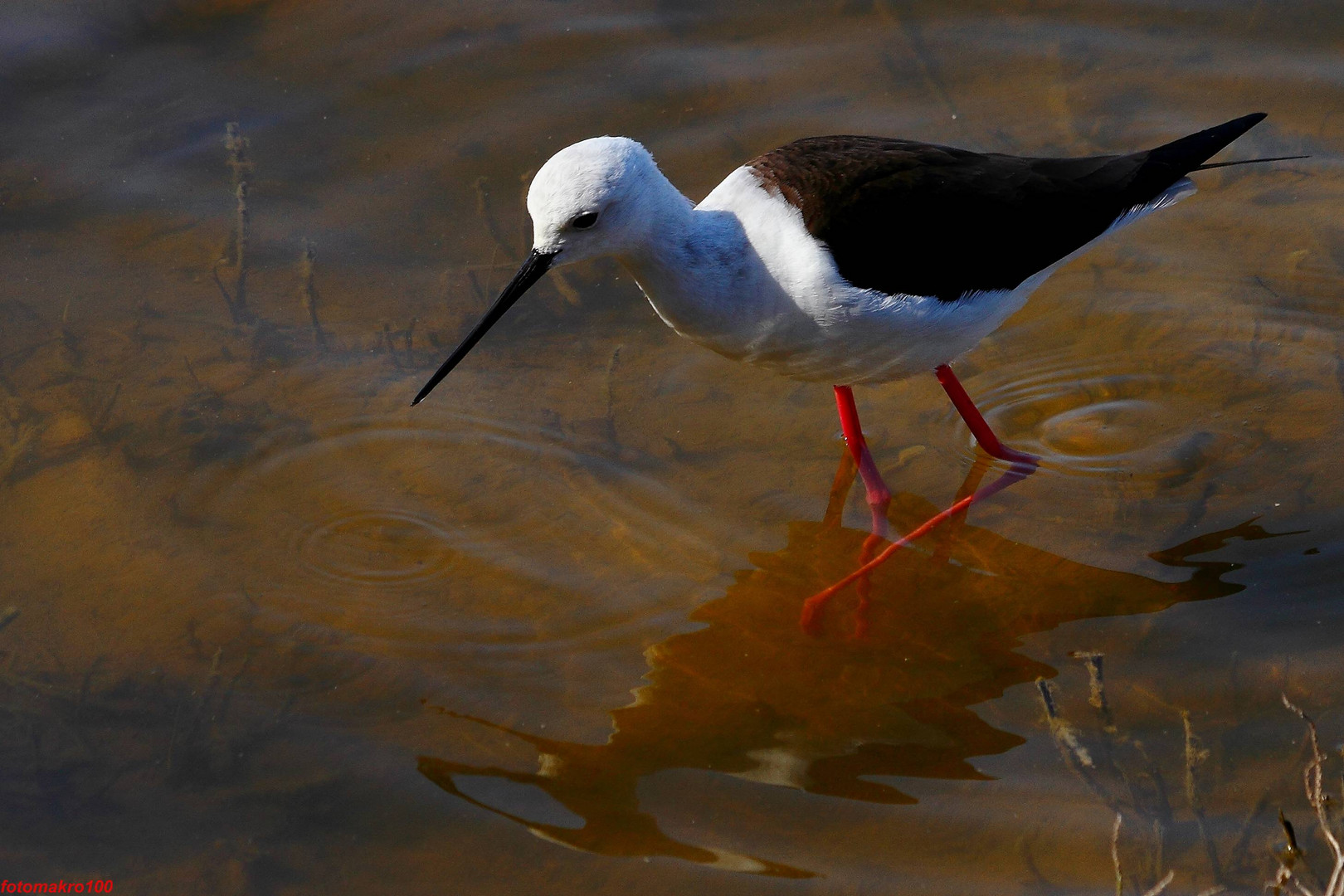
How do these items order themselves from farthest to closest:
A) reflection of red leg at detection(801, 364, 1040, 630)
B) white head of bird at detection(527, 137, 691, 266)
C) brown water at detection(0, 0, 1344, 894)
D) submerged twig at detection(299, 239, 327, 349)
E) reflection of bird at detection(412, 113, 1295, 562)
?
submerged twig at detection(299, 239, 327, 349) < reflection of red leg at detection(801, 364, 1040, 630) < reflection of bird at detection(412, 113, 1295, 562) < white head of bird at detection(527, 137, 691, 266) < brown water at detection(0, 0, 1344, 894)

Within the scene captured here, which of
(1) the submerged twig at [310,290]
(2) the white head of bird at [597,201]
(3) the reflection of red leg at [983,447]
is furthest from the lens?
(1) the submerged twig at [310,290]

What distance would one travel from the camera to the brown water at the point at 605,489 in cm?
354

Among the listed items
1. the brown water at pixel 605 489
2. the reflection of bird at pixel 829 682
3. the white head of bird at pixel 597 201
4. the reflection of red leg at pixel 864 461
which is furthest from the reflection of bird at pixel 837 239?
the brown water at pixel 605 489

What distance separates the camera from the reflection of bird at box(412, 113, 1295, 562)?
150 inches

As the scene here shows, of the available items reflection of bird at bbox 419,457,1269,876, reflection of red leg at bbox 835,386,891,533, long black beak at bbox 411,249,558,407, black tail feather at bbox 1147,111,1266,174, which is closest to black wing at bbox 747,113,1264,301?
black tail feather at bbox 1147,111,1266,174

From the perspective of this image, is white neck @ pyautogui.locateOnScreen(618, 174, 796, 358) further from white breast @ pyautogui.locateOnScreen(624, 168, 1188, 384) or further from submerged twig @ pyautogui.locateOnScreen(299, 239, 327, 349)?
submerged twig @ pyautogui.locateOnScreen(299, 239, 327, 349)

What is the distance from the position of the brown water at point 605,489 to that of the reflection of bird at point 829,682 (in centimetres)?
1

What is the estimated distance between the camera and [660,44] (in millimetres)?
6453

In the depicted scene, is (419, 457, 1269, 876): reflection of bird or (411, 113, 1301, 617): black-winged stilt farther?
(411, 113, 1301, 617): black-winged stilt

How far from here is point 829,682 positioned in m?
4.04

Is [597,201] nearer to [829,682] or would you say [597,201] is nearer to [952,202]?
[952,202]

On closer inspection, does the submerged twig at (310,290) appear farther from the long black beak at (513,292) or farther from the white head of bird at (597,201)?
the white head of bird at (597,201)

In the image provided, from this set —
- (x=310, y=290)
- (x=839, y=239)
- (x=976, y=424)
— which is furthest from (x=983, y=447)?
(x=310, y=290)

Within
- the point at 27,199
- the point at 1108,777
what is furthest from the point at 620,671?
the point at 27,199
